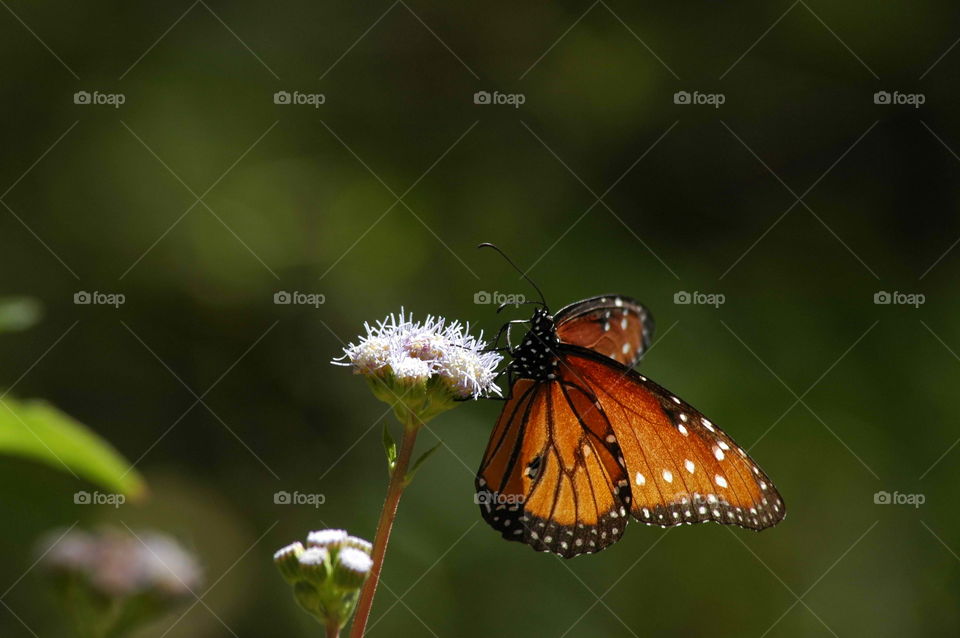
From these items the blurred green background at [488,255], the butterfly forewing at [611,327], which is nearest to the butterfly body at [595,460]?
the butterfly forewing at [611,327]

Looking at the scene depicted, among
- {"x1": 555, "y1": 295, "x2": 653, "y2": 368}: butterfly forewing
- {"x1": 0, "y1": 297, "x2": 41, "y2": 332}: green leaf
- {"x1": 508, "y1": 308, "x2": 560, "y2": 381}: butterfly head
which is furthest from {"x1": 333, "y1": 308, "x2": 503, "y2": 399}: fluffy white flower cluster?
{"x1": 0, "y1": 297, "x2": 41, "y2": 332}: green leaf

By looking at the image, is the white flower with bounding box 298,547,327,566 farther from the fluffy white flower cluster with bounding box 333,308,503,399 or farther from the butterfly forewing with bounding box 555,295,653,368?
the butterfly forewing with bounding box 555,295,653,368

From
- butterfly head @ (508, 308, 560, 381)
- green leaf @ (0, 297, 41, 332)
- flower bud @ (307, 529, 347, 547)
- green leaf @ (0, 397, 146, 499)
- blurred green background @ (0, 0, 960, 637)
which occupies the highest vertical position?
blurred green background @ (0, 0, 960, 637)

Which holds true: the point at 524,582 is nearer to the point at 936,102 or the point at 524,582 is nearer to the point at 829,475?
the point at 829,475

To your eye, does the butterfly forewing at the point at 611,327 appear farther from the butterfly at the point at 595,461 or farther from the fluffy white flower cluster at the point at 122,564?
the fluffy white flower cluster at the point at 122,564

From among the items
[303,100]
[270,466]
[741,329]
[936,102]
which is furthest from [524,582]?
[936,102]

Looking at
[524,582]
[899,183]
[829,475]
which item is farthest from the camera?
[899,183]

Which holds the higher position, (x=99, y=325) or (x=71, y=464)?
(x=99, y=325)
